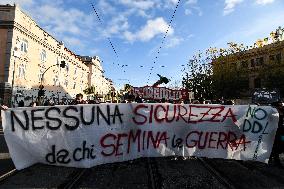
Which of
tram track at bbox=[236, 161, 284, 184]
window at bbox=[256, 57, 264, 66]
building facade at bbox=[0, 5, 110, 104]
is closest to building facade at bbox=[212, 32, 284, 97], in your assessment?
window at bbox=[256, 57, 264, 66]

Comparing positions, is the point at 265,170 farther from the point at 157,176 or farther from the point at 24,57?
the point at 24,57

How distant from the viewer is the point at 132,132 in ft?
24.6

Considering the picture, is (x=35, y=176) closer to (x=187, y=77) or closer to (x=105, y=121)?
(x=105, y=121)

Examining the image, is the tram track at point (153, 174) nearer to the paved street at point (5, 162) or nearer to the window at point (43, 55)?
the paved street at point (5, 162)

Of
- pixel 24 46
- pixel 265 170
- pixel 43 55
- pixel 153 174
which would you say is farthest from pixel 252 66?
pixel 153 174

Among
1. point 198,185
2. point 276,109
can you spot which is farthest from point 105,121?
point 276,109

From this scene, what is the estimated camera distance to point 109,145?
7250 mm

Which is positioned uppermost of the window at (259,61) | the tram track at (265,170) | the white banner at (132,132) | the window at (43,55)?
the window at (259,61)

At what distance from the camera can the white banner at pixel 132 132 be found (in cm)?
700

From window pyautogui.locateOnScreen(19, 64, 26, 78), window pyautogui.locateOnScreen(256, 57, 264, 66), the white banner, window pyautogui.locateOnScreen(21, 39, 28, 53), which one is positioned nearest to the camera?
the white banner

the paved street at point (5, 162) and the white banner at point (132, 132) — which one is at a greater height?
the white banner at point (132, 132)

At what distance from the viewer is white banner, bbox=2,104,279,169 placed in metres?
7.00

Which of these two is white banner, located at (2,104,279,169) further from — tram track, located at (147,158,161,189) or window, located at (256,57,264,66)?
window, located at (256,57,264,66)

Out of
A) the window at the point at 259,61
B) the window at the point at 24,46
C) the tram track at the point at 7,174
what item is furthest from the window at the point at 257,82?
the tram track at the point at 7,174
